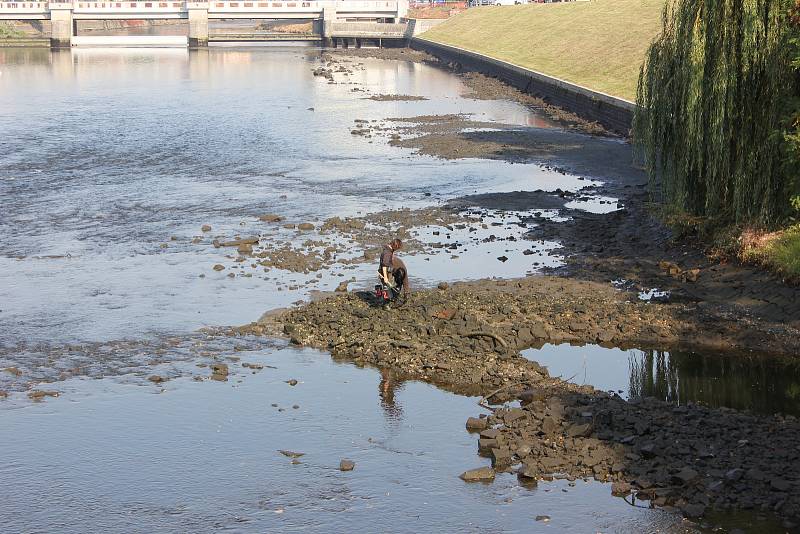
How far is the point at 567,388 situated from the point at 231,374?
6.97 meters

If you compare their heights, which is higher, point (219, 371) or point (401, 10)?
point (401, 10)

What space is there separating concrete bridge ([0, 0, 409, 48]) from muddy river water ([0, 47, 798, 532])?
3356 inches

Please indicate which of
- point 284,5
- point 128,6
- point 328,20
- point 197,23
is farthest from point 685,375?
point 328,20

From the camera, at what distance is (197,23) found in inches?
5408

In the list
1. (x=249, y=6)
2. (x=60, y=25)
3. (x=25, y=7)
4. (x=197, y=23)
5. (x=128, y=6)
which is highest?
(x=249, y=6)

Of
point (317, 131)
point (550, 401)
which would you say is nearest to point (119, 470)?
point (550, 401)

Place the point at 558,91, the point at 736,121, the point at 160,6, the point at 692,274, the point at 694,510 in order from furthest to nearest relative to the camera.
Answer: the point at 160,6 < the point at 558,91 < the point at 736,121 < the point at 692,274 < the point at 694,510

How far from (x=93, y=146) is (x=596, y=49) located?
139ft

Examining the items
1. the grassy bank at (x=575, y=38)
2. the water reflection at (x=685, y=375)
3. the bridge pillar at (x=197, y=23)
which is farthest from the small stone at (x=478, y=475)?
the bridge pillar at (x=197, y=23)

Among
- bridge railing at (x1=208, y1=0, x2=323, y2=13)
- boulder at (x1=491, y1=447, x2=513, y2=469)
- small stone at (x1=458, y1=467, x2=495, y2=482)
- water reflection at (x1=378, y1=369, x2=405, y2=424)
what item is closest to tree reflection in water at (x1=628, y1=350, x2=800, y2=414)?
boulder at (x1=491, y1=447, x2=513, y2=469)

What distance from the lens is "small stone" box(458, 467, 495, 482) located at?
725 inches

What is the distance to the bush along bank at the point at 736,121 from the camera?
97.3ft

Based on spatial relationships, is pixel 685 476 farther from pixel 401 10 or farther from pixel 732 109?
pixel 401 10

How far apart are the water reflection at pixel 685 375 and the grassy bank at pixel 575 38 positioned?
39584 millimetres
